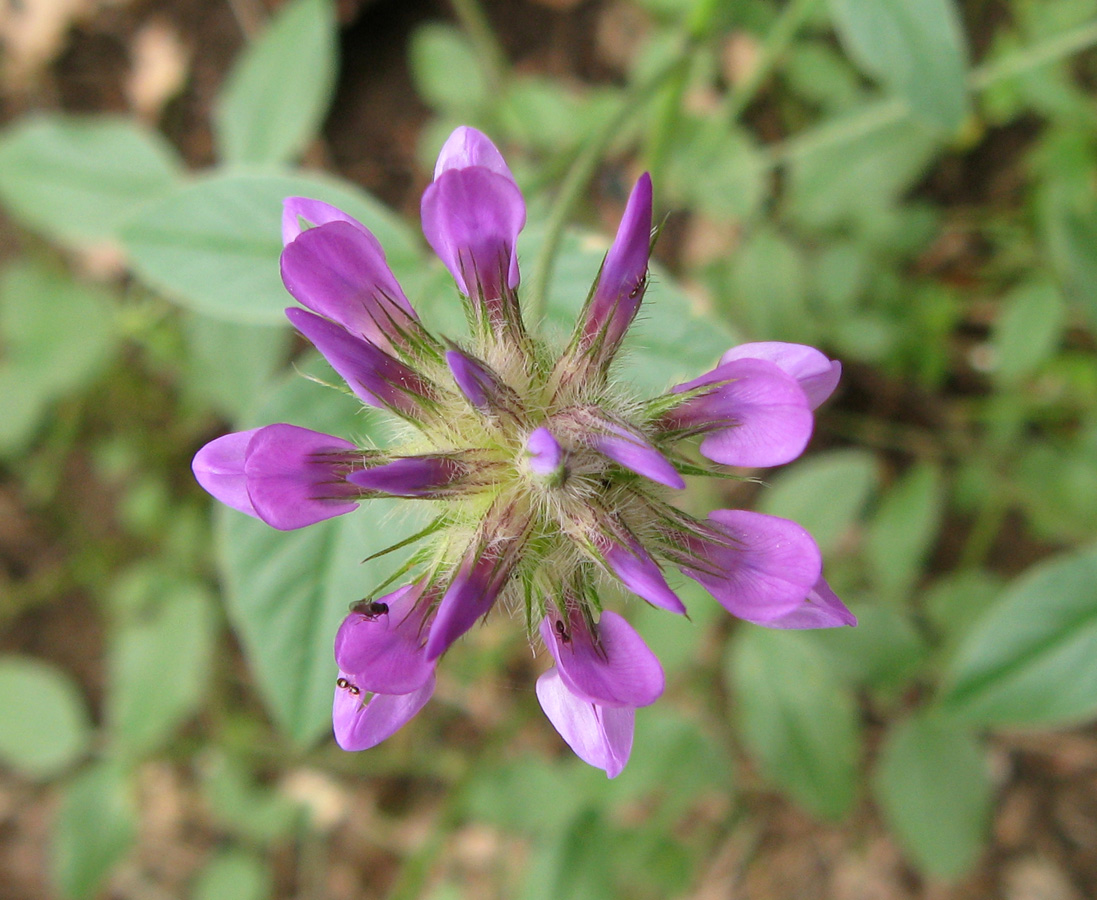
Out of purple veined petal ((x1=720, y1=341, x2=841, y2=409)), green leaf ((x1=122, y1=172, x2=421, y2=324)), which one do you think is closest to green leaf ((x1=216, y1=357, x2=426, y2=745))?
green leaf ((x1=122, y1=172, x2=421, y2=324))

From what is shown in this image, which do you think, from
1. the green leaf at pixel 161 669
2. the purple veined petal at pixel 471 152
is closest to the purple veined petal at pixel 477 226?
the purple veined petal at pixel 471 152

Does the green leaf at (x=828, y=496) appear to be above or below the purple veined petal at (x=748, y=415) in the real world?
below

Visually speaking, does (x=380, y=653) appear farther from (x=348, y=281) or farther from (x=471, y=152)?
(x=471, y=152)

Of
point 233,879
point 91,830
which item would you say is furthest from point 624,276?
point 233,879

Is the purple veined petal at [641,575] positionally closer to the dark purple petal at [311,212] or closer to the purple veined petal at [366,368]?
the purple veined petal at [366,368]

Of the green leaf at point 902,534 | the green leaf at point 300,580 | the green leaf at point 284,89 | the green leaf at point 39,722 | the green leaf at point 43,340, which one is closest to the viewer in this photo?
the green leaf at point 300,580

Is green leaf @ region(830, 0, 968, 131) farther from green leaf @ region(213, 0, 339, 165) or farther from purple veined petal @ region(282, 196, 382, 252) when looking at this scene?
green leaf @ region(213, 0, 339, 165)

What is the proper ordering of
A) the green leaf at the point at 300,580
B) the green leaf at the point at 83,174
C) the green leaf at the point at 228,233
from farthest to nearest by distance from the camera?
the green leaf at the point at 83,174, the green leaf at the point at 228,233, the green leaf at the point at 300,580
